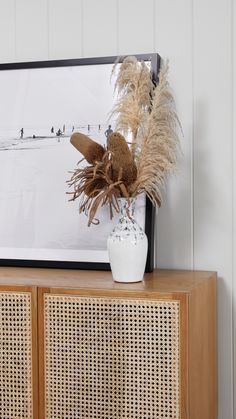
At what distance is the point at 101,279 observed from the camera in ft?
6.11

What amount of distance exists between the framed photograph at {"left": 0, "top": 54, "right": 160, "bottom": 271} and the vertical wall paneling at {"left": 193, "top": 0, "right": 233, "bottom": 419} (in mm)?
185

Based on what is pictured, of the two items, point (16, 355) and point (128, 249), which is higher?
point (128, 249)

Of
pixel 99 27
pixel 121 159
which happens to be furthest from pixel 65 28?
pixel 121 159

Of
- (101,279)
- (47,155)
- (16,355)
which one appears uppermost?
(47,155)

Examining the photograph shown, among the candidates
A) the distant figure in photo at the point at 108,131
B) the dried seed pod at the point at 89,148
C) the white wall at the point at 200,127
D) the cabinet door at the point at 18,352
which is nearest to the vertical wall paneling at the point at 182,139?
the white wall at the point at 200,127

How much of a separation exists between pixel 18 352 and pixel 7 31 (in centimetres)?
119

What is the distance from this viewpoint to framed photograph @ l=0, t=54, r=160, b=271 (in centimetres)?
206

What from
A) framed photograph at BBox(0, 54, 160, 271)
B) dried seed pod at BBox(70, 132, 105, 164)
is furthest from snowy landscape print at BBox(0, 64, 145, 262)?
dried seed pod at BBox(70, 132, 105, 164)

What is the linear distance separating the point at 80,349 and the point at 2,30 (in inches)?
48.5

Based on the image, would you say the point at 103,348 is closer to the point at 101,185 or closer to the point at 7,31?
the point at 101,185

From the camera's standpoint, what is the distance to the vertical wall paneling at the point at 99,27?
215 centimetres

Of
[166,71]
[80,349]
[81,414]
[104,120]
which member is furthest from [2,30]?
[81,414]

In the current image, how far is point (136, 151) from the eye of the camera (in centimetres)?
186

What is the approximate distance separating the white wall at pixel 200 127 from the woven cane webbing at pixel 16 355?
21.9 inches
